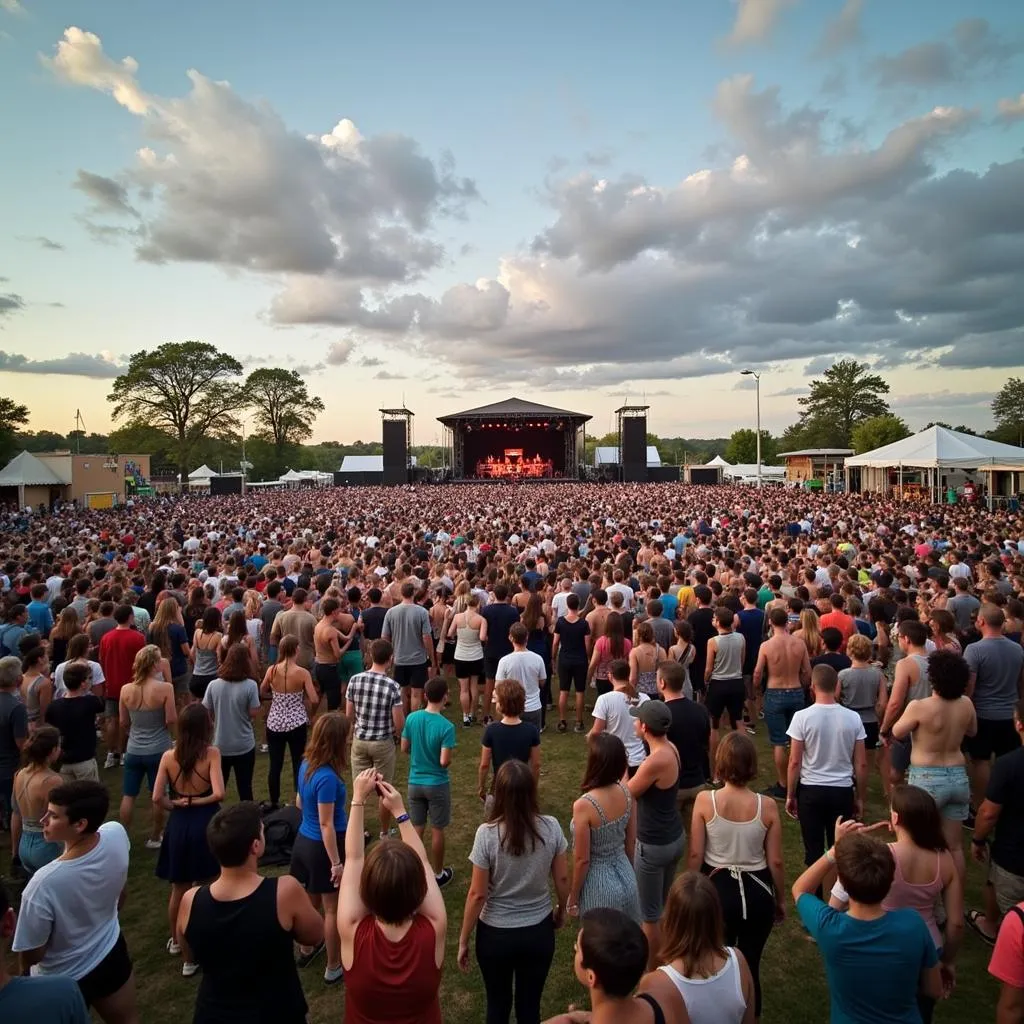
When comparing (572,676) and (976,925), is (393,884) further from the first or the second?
(572,676)

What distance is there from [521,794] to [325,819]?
1312mm

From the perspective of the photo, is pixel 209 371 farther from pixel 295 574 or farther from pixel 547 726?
pixel 547 726

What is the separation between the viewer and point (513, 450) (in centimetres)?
5019

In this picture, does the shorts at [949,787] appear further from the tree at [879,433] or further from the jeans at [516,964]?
the tree at [879,433]

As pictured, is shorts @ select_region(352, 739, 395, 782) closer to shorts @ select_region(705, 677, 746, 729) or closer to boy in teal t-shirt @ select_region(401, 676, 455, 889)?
boy in teal t-shirt @ select_region(401, 676, 455, 889)

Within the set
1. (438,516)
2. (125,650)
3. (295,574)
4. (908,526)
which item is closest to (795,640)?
(125,650)

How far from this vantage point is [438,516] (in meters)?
18.3

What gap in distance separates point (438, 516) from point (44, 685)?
13.9 metres

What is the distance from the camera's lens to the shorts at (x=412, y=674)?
6234mm

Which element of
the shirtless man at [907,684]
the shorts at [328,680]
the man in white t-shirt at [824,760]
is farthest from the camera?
the shorts at [328,680]

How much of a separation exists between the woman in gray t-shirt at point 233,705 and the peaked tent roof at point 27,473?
106 ft

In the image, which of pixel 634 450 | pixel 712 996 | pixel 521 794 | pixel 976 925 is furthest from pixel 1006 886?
pixel 634 450

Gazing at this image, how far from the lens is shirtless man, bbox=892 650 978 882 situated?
3.39 meters

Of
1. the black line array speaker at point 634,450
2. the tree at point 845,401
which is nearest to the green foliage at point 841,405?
the tree at point 845,401
